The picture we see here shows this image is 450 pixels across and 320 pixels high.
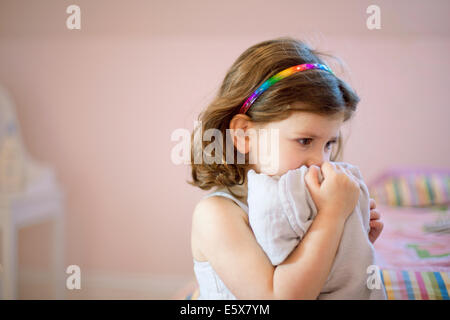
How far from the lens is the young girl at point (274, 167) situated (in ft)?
1.92

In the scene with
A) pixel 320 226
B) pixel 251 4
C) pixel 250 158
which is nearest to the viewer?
pixel 320 226

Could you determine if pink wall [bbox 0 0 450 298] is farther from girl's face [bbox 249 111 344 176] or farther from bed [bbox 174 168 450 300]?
girl's face [bbox 249 111 344 176]

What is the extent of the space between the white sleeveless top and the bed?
0.22m

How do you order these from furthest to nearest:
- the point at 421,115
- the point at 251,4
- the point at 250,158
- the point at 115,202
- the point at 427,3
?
the point at 115,202 → the point at 421,115 → the point at 251,4 → the point at 427,3 → the point at 250,158

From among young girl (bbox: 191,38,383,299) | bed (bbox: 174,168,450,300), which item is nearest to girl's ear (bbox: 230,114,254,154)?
young girl (bbox: 191,38,383,299)

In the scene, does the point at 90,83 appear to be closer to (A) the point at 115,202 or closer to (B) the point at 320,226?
(A) the point at 115,202

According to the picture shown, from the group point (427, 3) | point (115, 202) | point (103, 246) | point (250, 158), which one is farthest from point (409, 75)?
point (103, 246)

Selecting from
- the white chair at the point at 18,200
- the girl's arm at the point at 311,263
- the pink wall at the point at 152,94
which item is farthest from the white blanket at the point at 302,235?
the white chair at the point at 18,200

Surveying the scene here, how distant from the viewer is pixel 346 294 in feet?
1.96

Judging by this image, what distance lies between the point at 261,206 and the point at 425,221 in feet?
3.20

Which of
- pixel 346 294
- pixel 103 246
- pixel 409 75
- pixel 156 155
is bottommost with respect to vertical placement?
pixel 103 246

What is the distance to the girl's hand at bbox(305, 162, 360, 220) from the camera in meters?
0.60

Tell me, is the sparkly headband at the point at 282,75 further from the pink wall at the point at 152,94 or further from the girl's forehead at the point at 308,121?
the pink wall at the point at 152,94

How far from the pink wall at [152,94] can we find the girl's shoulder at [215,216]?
92 centimetres
